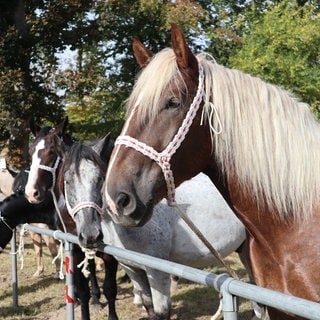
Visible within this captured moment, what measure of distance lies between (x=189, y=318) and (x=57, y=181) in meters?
2.13

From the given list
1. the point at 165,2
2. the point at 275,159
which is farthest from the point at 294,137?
the point at 165,2

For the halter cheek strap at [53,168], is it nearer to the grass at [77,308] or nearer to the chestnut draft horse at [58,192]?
the chestnut draft horse at [58,192]

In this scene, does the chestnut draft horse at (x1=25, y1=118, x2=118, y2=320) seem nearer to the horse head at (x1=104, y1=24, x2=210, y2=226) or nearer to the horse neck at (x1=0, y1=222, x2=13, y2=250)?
the horse neck at (x1=0, y1=222, x2=13, y2=250)

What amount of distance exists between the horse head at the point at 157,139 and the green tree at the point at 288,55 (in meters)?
11.5

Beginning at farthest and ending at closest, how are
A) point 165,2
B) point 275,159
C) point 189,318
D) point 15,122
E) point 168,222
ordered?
1. point 165,2
2. point 15,122
3. point 189,318
4. point 168,222
5. point 275,159

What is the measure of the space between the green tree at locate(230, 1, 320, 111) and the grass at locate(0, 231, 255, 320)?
23.3 feet

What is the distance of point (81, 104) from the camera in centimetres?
1691

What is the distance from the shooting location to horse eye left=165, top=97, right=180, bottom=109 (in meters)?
2.06

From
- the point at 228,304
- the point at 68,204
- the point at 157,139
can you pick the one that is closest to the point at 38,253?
the point at 68,204

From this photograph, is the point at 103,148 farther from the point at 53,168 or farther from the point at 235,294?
the point at 235,294

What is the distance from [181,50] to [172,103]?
8.9 inches

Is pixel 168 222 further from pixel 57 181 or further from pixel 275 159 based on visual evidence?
pixel 275 159

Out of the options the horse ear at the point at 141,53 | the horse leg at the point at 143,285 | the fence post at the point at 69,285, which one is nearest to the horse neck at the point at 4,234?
the horse leg at the point at 143,285

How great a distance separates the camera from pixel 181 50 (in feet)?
6.75
